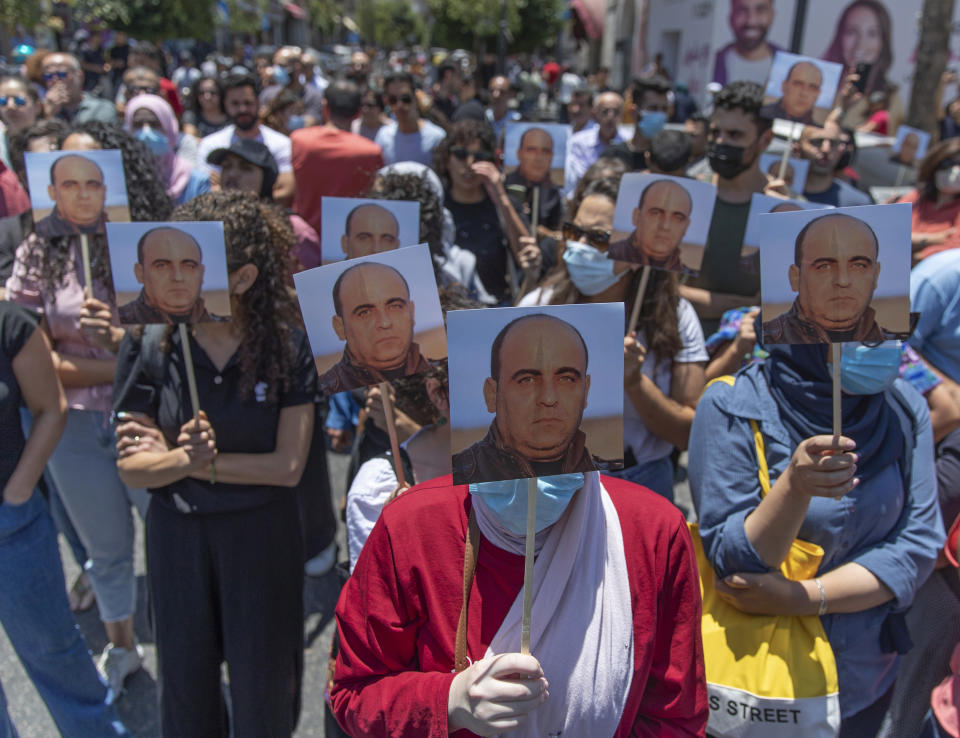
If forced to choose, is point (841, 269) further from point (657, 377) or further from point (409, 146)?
point (409, 146)

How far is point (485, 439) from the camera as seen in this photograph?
50.6 inches

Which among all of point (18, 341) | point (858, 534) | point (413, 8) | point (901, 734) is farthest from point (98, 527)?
point (413, 8)

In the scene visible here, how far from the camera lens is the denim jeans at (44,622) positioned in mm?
2318

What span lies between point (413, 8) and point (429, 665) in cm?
6578

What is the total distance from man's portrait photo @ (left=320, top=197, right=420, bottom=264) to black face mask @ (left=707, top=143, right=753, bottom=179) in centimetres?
167

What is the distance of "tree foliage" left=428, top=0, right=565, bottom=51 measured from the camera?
2964 cm

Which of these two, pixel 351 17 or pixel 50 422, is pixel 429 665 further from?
pixel 351 17

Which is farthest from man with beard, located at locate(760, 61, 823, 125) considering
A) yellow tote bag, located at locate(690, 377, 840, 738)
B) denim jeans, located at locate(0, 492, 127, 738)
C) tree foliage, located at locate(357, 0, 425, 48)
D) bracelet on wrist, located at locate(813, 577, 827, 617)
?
tree foliage, located at locate(357, 0, 425, 48)

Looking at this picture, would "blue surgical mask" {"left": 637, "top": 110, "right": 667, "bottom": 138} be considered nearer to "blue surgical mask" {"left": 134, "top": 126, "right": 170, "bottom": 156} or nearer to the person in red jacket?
"blue surgical mask" {"left": 134, "top": 126, "right": 170, "bottom": 156}

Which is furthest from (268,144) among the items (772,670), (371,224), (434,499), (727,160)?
(772,670)

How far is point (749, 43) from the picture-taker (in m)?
18.2

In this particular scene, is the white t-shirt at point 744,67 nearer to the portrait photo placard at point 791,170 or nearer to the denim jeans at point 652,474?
the portrait photo placard at point 791,170

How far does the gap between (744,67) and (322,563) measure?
60.0 feet

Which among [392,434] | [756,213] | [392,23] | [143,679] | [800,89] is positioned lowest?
[143,679]
